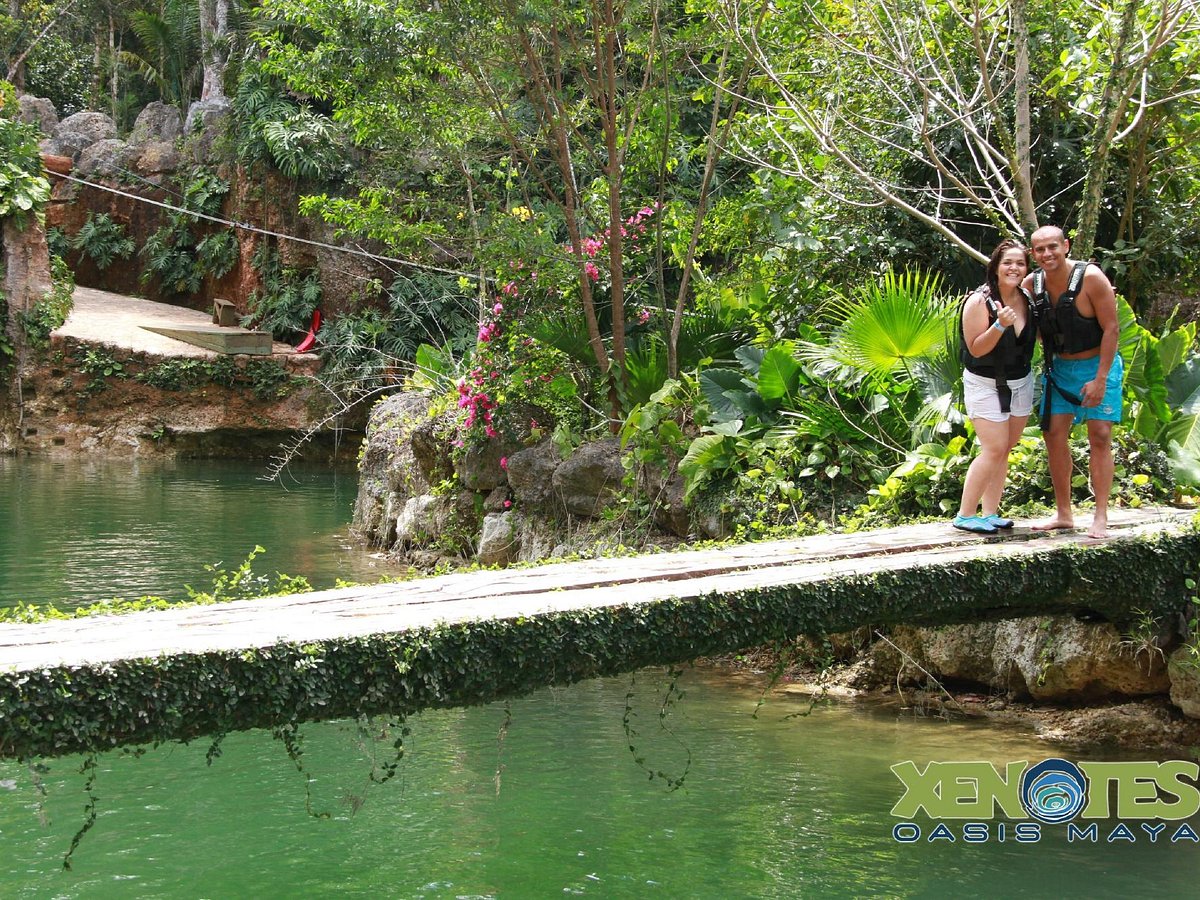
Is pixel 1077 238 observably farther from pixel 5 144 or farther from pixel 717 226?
pixel 5 144

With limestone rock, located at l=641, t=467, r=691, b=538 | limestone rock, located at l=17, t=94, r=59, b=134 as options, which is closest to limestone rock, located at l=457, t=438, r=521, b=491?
limestone rock, located at l=641, t=467, r=691, b=538

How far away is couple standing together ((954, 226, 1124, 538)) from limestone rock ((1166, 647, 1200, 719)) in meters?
0.71

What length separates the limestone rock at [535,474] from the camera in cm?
995

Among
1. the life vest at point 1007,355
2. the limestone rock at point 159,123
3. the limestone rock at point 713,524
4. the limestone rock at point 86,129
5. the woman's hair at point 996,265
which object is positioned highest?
the limestone rock at point 159,123

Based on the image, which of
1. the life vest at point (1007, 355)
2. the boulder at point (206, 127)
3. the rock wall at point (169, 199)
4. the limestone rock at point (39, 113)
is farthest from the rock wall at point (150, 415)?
the life vest at point (1007, 355)

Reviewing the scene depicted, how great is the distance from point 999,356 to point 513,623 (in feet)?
8.83

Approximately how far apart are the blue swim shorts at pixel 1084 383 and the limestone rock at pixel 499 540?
538cm

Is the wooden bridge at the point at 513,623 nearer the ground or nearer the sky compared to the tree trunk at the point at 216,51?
nearer the ground

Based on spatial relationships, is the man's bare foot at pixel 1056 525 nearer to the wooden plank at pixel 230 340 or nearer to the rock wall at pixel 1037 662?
the rock wall at pixel 1037 662

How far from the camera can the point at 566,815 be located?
5121mm

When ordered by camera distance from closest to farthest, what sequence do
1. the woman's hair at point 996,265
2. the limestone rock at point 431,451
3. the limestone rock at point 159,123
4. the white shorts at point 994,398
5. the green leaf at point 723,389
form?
the woman's hair at point 996,265, the white shorts at point 994,398, the green leaf at point 723,389, the limestone rock at point 431,451, the limestone rock at point 159,123

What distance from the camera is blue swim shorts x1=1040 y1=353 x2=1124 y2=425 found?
5.62 meters

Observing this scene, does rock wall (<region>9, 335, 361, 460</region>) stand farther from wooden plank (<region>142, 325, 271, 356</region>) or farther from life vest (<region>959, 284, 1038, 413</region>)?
life vest (<region>959, 284, 1038, 413</region>)

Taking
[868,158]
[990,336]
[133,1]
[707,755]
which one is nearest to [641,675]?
[707,755]
